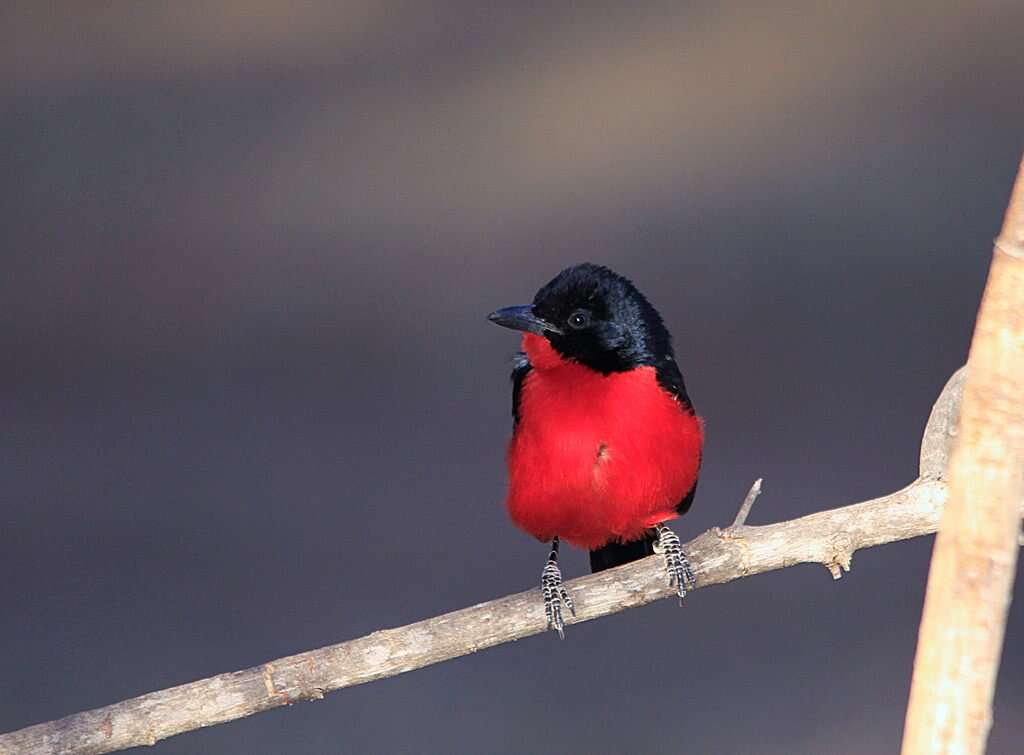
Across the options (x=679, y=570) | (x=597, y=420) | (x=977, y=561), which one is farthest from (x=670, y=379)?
(x=977, y=561)

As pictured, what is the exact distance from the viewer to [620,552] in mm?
2836

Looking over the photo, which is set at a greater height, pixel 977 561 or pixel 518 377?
pixel 518 377

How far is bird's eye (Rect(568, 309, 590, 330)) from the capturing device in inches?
101

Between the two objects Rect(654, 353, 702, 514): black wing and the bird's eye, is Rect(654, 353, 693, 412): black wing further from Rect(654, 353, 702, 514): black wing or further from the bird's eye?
the bird's eye

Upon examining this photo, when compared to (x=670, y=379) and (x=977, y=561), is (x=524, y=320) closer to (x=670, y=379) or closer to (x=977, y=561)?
(x=670, y=379)

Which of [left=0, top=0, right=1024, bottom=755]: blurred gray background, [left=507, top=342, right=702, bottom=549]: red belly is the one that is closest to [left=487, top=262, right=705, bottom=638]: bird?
[left=507, top=342, right=702, bottom=549]: red belly

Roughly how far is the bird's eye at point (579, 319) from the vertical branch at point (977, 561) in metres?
1.35

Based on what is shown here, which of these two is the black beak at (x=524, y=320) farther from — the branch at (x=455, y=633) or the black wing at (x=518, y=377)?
the branch at (x=455, y=633)

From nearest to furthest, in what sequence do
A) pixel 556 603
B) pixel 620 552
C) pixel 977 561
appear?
pixel 977 561, pixel 556 603, pixel 620 552

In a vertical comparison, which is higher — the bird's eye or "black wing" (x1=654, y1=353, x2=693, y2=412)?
the bird's eye

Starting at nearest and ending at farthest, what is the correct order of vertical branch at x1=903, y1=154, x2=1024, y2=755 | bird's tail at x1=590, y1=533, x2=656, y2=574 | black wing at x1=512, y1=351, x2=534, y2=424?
vertical branch at x1=903, y1=154, x2=1024, y2=755
black wing at x1=512, y1=351, x2=534, y2=424
bird's tail at x1=590, y1=533, x2=656, y2=574

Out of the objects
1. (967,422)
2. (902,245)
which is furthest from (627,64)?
(967,422)

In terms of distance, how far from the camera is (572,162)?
6668 millimetres

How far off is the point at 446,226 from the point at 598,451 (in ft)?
13.8
